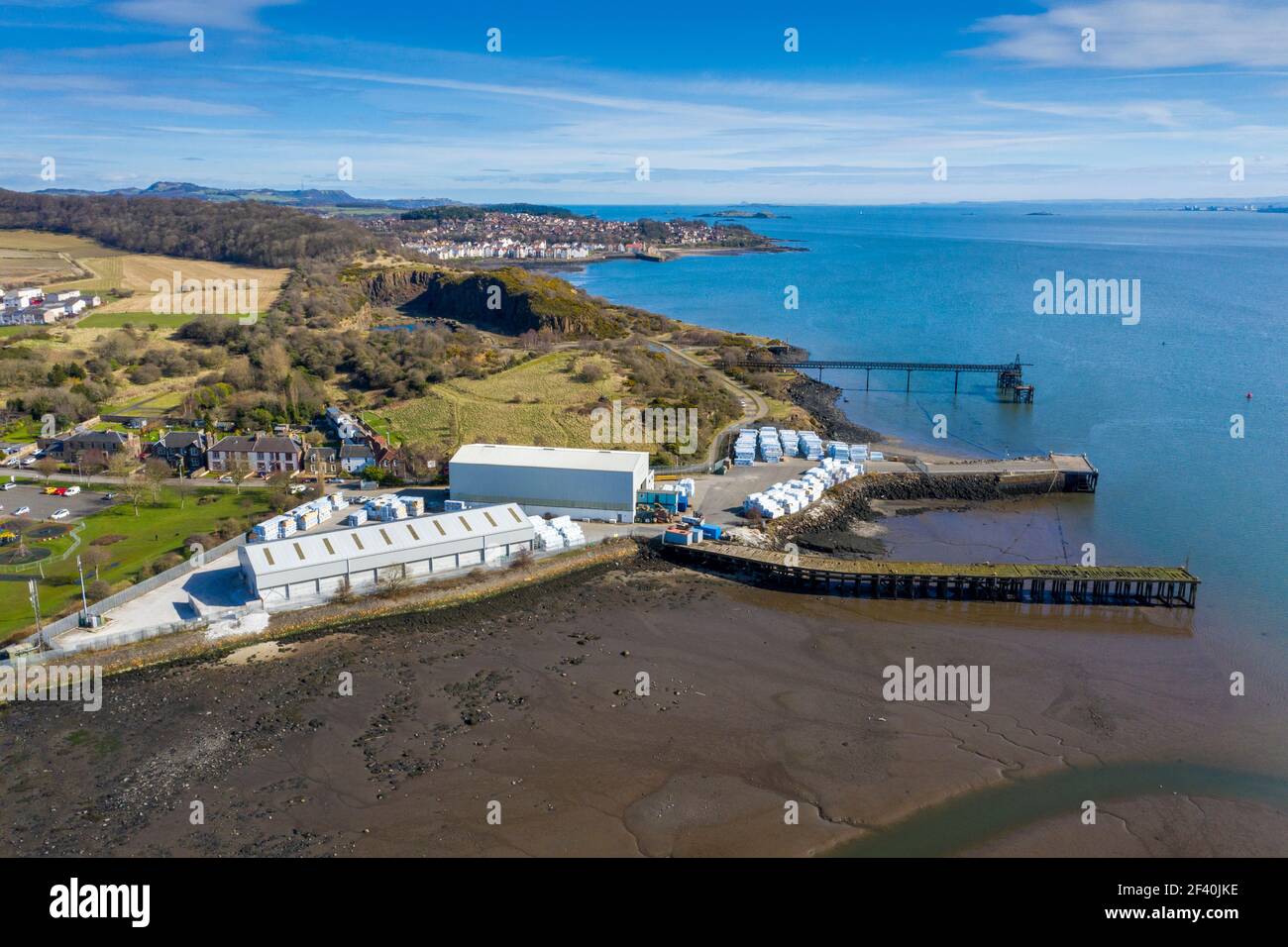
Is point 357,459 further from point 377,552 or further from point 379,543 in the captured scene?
point 377,552

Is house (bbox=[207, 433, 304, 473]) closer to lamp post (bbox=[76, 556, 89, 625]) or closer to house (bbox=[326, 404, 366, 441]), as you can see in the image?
house (bbox=[326, 404, 366, 441])

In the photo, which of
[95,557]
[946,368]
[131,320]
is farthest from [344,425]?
[946,368]

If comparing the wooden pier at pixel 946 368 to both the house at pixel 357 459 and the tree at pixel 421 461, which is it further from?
the house at pixel 357 459

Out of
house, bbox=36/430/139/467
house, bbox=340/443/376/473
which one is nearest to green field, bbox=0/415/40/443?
house, bbox=36/430/139/467

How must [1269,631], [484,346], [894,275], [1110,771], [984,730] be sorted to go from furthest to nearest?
[894,275]
[484,346]
[1269,631]
[984,730]
[1110,771]

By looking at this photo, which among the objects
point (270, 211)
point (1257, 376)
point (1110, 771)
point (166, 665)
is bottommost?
point (1110, 771)

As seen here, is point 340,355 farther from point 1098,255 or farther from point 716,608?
point 1098,255

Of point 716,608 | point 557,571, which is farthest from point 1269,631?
point 557,571
